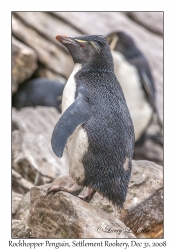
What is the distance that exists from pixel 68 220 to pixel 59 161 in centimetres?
175

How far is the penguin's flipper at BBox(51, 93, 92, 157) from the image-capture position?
2.51 m

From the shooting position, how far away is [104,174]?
2.62 metres

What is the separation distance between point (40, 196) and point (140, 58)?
3.46 meters

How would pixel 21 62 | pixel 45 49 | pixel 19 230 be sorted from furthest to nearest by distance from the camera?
1. pixel 45 49
2. pixel 21 62
3. pixel 19 230

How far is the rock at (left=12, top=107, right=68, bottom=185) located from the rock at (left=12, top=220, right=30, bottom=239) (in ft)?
3.39

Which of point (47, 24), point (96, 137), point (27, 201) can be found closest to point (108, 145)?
point (96, 137)

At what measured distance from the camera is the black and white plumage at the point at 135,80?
575 centimetres

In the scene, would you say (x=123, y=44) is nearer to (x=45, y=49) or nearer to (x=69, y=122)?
(x=45, y=49)

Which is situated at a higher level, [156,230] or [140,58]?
[140,58]

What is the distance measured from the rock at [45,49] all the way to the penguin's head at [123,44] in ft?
2.16

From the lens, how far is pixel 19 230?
2879 millimetres
